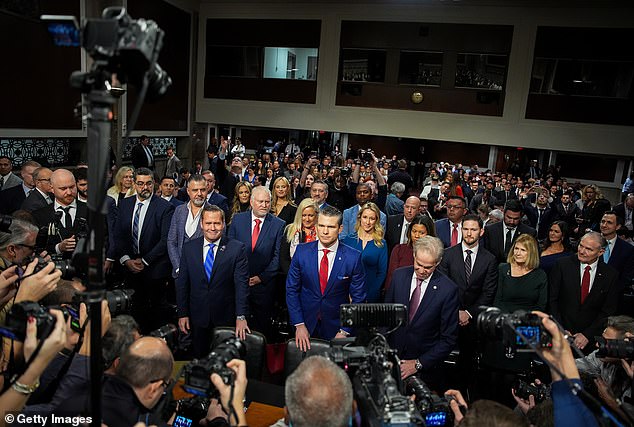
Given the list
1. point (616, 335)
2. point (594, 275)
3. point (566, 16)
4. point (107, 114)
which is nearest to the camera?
point (107, 114)

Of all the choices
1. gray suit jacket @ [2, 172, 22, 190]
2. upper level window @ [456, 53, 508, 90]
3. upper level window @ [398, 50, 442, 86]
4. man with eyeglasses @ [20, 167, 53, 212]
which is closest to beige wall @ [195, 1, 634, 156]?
upper level window @ [456, 53, 508, 90]

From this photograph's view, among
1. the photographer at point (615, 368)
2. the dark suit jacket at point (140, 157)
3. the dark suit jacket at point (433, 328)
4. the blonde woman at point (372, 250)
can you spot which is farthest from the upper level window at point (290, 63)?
the photographer at point (615, 368)

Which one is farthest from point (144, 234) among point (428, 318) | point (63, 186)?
point (428, 318)

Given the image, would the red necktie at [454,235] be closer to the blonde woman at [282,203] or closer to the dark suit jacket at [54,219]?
the blonde woman at [282,203]

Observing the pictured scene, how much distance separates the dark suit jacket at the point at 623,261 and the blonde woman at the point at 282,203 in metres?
3.37

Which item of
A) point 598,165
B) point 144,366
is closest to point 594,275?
point 144,366

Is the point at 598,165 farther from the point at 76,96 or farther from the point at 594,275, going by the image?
the point at 76,96

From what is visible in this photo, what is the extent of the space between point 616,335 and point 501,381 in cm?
130

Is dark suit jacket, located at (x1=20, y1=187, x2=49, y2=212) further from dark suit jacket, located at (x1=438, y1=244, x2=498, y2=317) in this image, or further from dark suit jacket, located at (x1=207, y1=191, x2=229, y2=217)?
dark suit jacket, located at (x1=438, y1=244, x2=498, y2=317)

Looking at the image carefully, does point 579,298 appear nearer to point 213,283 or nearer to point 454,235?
point 454,235

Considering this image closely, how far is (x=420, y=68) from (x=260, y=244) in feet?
32.7

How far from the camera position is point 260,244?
3.97 metres

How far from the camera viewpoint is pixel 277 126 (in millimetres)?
13094

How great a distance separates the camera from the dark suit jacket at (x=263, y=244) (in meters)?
3.97
